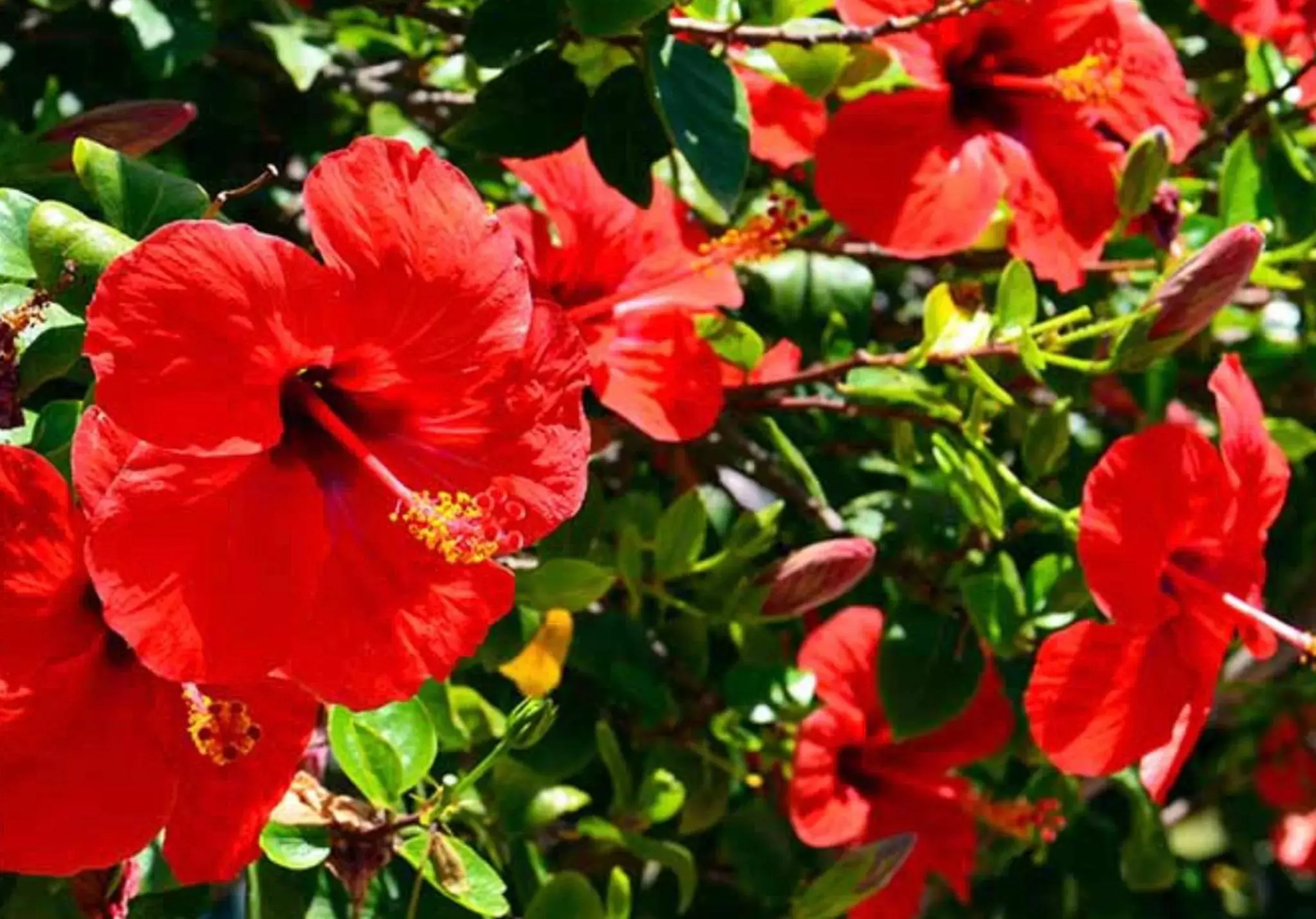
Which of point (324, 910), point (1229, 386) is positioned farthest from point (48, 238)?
point (1229, 386)

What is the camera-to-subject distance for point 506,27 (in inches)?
44.6

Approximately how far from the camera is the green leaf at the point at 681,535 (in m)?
1.26

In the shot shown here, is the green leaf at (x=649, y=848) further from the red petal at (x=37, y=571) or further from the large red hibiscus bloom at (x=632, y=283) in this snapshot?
the red petal at (x=37, y=571)

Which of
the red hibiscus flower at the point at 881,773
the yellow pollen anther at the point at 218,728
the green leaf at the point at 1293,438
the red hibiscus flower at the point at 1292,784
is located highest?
the yellow pollen anther at the point at 218,728

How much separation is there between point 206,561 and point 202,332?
0.10 m

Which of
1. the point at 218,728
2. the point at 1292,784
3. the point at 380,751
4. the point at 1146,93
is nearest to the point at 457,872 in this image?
the point at 380,751

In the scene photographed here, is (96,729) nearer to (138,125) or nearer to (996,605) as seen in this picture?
(138,125)

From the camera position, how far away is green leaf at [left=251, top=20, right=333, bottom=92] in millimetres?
1332

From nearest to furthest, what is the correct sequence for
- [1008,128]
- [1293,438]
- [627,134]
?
[627,134] < [1008,128] < [1293,438]

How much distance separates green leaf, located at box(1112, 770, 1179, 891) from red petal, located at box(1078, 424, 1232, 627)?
396 millimetres

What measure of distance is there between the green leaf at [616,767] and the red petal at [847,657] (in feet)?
0.49

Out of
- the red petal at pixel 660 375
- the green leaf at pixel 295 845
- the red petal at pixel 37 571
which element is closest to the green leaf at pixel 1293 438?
the red petal at pixel 660 375

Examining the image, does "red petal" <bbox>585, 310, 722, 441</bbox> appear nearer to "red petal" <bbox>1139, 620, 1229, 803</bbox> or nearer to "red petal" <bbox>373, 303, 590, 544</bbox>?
"red petal" <bbox>373, 303, 590, 544</bbox>

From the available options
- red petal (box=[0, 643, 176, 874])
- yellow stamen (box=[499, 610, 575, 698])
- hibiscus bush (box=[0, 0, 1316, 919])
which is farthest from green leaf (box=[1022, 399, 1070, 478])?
red petal (box=[0, 643, 176, 874])
